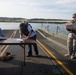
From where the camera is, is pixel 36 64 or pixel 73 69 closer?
pixel 73 69

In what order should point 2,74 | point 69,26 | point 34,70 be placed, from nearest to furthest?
point 2,74, point 34,70, point 69,26

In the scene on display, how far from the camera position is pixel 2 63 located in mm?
11883

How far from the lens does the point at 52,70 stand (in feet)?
34.7

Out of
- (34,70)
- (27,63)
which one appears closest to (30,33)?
(27,63)

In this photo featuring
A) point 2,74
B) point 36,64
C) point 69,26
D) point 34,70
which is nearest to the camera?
point 2,74

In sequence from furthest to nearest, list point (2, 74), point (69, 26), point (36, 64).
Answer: point (69, 26), point (36, 64), point (2, 74)

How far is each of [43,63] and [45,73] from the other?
192 centimetres

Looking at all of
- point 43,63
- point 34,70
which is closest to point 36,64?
point 43,63

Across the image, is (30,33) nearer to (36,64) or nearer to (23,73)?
(36,64)

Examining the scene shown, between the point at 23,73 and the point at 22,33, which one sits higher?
the point at 22,33

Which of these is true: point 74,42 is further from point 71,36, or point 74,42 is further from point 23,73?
point 23,73

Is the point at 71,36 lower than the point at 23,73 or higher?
higher

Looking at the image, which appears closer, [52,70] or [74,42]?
[52,70]

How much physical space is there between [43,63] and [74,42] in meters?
2.25
